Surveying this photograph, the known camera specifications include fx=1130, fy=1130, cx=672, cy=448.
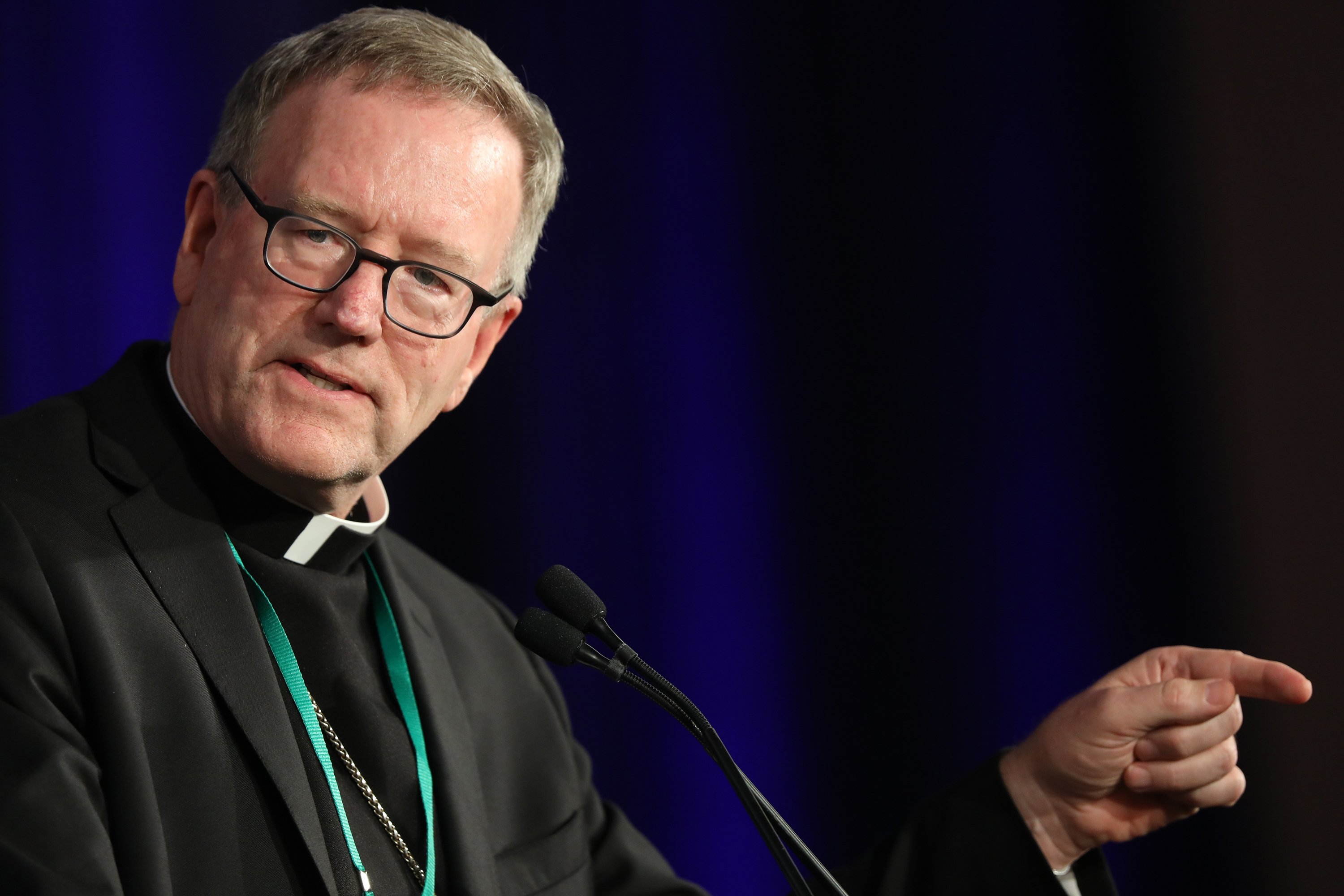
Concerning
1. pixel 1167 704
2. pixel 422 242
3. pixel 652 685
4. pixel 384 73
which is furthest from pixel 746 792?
pixel 384 73

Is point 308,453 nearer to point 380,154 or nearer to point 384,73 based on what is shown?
point 380,154

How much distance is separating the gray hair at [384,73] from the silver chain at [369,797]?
2.20ft

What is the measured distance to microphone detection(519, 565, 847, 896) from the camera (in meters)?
1.12

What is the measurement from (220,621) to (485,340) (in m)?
0.64

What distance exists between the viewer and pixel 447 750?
164 cm

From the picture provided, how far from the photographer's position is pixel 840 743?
8.85 feet

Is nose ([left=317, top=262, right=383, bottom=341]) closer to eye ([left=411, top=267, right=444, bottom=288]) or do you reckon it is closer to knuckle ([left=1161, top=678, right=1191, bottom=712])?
eye ([left=411, top=267, right=444, bottom=288])

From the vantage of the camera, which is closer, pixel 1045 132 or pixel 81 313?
pixel 81 313

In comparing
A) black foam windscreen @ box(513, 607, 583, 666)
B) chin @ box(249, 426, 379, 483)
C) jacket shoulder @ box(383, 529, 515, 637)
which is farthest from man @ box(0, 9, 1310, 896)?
black foam windscreen @ box(513, 607, 583, 666)

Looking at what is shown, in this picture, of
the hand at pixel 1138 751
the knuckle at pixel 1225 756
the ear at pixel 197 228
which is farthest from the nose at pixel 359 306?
the knuckle at pixel 1225 756

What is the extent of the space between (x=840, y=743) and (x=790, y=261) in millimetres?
1176

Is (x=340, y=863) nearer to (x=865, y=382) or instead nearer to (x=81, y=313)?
(x=81, y=313)

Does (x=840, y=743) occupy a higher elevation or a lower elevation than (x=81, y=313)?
lower

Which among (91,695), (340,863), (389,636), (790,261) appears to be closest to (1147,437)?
(790,261)
